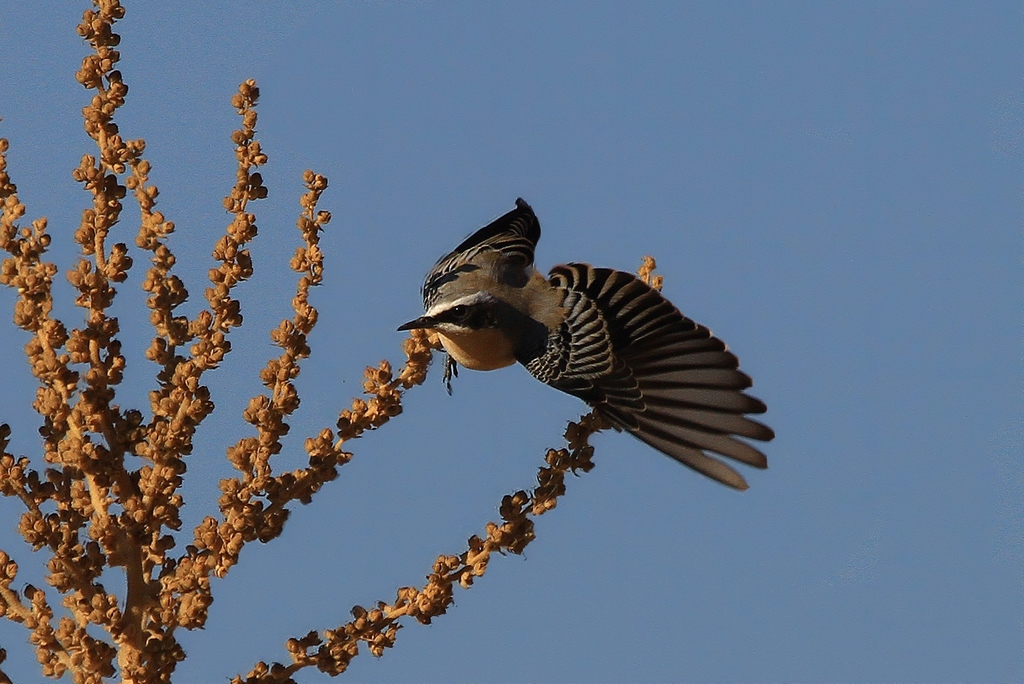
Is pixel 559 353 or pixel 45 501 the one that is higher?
pixel 559 353

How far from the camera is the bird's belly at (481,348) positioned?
5.69m

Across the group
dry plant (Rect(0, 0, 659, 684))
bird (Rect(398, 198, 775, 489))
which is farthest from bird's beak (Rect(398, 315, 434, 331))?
dry plant (Rect(0, 0, 659, 684))

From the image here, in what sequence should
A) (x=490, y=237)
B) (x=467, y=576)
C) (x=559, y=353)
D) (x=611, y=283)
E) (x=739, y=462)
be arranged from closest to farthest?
1. (x=467, y=576)
2. (x=739, y=462)
3. (x=611, y=283)
4. (x=559, y=353)
5. (x=490, y=237)

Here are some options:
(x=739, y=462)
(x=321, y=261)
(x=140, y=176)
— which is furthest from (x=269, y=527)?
(x=739, y=462)

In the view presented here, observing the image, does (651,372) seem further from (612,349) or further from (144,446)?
(144,446)

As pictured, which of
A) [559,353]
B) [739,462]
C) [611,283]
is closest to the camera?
[739,462]

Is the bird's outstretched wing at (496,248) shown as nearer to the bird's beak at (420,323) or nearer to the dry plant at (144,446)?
the bird's beak at (420,323)

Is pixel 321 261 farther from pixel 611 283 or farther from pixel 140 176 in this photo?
pixel 611 283

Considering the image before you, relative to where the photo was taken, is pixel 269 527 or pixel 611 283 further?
pixel 611 283

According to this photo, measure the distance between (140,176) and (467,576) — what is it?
5.55 feet

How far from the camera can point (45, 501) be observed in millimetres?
3650

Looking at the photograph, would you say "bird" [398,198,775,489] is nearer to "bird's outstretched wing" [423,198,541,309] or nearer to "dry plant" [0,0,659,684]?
"bird's outstretched wing" [423,198,541,309]

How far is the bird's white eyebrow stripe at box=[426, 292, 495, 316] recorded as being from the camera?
545 cm

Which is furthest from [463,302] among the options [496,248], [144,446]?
[144,446]
